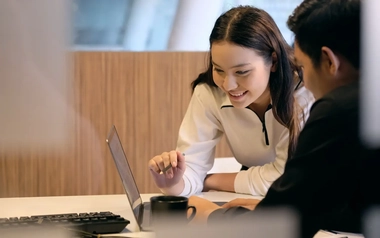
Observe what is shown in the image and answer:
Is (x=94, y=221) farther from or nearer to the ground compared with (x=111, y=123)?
nearer to the ground

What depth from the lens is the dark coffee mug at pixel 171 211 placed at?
0.46 m

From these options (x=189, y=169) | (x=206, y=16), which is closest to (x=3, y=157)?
(x=206, y=16)

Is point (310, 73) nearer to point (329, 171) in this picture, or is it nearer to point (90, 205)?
point (329, 171)

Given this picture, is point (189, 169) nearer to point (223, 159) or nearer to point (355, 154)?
point (223, 159)

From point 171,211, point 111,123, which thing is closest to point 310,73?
point 171,211

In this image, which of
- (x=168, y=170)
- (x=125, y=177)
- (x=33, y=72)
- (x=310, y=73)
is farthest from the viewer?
(x=168, y=170)

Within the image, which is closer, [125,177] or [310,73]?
[310,73]

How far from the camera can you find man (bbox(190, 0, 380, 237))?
17.7 inches

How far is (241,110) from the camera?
3.23 ft

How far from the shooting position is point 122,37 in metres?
0.44

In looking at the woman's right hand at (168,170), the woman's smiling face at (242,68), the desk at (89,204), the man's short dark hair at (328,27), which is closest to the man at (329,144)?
the man's short dark hair at (328,27)

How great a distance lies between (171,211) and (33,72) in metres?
0.22

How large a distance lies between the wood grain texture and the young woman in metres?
0.07

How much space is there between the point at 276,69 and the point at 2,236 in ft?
1.86
